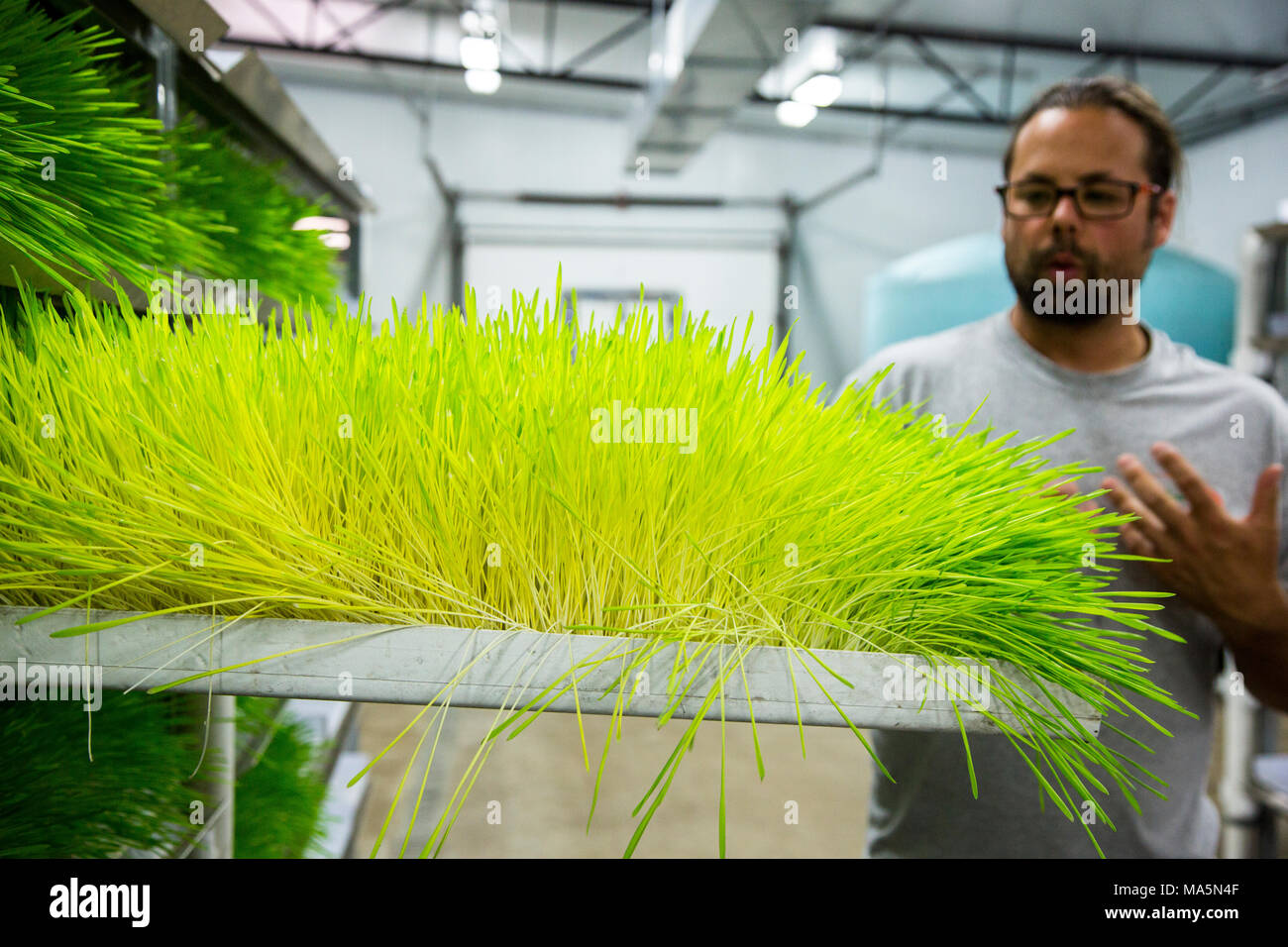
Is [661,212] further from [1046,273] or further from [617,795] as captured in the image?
[1046,273]

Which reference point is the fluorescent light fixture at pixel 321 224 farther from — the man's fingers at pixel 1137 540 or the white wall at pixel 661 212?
the white wall at pixel 661 212

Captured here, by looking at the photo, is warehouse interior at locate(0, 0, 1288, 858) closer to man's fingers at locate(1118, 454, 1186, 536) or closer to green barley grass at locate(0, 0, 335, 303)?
green barley grass at locate(0, 0, 335, 303)

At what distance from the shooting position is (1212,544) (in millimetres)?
668

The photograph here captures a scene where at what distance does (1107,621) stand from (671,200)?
5.58 metres

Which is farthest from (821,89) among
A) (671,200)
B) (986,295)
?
(671,200)

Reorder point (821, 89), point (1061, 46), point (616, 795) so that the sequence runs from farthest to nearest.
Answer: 1. point (1061, 46)
2. point (821, 89)
3. point (616, 795)

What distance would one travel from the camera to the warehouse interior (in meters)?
0.81

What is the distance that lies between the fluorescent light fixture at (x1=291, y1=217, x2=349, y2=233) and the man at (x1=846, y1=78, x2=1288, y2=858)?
2.49ft

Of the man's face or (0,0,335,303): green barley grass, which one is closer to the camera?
(0,0,335,303): green barley grass

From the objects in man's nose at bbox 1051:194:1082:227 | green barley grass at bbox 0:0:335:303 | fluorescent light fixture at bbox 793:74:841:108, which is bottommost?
green barley grass at bbox 0:0:335:303

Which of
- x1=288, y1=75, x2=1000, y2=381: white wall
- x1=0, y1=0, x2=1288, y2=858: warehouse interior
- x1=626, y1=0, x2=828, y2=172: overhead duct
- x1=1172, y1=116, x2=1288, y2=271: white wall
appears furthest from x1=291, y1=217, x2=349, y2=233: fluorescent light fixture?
x1=1172, y1=116, x2=1288, y2=271: white wall

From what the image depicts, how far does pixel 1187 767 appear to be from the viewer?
799 mm

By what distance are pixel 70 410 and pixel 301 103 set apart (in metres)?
5.85

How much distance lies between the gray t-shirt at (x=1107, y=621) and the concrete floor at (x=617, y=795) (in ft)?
3.61
